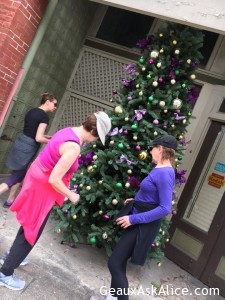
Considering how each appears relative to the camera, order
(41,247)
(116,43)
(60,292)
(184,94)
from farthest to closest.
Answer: (116,43), (184,94), (41,247), (60,292)

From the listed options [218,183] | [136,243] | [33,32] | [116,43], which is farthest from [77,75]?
[136,243]

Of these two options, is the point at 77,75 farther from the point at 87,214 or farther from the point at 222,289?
the point at 222,289

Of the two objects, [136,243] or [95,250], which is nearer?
[136,243]

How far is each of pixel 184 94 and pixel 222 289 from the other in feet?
9.27

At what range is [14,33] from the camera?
468cm

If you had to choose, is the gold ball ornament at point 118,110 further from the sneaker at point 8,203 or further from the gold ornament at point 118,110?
the sneaker at point 8,203

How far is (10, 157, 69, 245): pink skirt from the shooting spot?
2.90 m

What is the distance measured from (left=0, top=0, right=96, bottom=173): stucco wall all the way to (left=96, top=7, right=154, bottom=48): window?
13.3 inches

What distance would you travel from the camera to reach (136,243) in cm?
298

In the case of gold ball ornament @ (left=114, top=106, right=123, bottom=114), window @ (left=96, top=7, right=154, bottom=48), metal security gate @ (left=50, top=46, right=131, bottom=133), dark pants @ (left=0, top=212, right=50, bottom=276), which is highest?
window @ (left=96, top=7, right=154, bottom=48)

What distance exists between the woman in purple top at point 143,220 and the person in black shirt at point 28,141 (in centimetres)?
210

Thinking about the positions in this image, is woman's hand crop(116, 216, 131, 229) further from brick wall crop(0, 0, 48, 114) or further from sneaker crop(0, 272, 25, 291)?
brick wall crop(0, 0, 48, 114)

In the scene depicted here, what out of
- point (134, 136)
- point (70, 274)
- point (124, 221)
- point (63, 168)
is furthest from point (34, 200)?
point (134, 136)

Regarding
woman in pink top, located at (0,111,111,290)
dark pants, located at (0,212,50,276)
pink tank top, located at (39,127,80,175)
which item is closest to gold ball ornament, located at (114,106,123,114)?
woman in pink top, located at (0,111,111,290)
